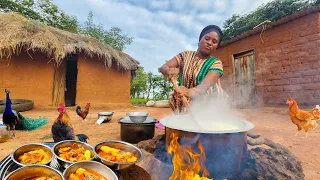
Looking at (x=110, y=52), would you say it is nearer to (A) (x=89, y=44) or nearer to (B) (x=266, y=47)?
(A) (x=89, y=44)

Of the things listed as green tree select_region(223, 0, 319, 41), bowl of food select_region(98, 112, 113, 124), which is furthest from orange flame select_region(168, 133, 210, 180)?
green tree select_region(223, 0, 319, 41)

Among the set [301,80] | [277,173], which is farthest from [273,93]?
[277,173]

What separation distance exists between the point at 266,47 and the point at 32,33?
968 cm

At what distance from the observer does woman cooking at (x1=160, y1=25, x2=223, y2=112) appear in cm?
205

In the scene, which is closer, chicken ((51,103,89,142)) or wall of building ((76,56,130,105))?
chicken ((51,103,89,142))

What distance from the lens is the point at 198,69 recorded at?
223cm

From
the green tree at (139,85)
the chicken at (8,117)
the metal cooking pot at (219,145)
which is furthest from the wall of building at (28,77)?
the green tree at (139,85)

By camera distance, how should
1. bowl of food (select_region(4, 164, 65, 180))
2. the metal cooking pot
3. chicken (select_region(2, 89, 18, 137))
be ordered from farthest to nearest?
chicken (select_region(2, 89, 18, 137)) < the metal cooking pot < bowl of food (select_region(4, 164, 65, 180))

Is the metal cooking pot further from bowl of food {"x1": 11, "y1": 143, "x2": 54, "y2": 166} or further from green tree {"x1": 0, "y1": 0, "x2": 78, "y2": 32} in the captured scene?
green tree {"x1": 0, "y1": 0, "x2": 78, "y2": 32}

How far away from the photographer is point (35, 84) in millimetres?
8281

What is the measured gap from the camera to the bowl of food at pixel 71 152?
156 cm

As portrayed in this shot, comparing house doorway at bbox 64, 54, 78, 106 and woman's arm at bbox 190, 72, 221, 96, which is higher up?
house doorway at bbox 64, 54, 78, 106

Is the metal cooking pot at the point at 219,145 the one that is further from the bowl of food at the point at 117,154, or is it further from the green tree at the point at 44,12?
the green tree at the point at 44,12

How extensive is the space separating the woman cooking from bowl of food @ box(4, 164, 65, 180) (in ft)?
4.17
